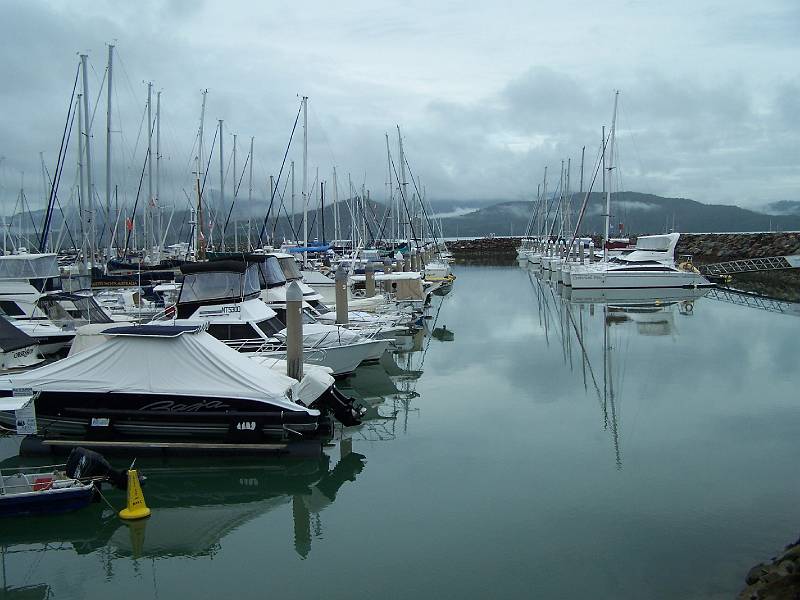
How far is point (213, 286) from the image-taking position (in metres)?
20.0

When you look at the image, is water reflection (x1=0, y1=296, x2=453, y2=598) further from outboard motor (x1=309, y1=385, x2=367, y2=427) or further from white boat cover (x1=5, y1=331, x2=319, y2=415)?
white boat cover (x1=5, y1=331, x2=319, y2=415)

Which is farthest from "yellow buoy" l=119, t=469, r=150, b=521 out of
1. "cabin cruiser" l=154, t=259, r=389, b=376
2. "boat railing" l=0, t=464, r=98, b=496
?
"cabin cruiser" l=154, t=259, r=389, b=376

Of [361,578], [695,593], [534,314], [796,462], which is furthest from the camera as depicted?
[534,314]

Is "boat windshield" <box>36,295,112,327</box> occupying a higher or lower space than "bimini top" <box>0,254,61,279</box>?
lower

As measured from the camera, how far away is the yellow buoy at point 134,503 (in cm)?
1205

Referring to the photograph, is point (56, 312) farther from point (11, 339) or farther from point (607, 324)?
point (607, 324)

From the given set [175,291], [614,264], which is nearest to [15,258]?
[175,291]

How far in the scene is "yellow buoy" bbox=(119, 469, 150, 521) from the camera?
1205 cm

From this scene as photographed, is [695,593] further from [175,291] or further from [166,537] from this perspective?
[175,291]

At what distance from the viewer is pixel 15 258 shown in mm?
27047

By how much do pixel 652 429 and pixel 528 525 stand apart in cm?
681

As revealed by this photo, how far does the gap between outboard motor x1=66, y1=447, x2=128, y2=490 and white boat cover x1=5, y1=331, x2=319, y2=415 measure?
82.2 inches

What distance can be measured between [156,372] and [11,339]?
6.77 metres

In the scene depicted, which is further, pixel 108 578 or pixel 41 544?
pixel 41 544
